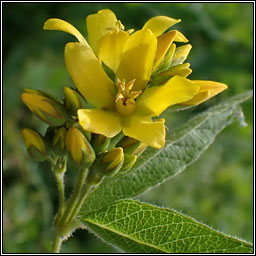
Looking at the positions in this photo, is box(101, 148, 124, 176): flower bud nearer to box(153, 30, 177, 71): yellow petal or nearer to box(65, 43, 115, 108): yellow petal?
box(65, 43, 115, 108): yellow petal

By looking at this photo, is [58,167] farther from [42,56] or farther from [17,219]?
[42,56]

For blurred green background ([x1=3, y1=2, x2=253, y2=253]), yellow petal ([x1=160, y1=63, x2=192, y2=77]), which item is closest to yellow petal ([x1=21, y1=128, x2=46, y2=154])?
yellow petal ([x1=160, y1=63, x2=192, y2=77])

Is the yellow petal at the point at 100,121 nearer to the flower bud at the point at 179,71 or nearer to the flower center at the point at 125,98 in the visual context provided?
the flower center at the point at 125,98

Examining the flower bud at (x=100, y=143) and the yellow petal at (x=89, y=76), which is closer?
the yellow petal at (x=89, y=76)

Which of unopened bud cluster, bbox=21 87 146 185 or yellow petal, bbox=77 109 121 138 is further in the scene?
unopened bud cluster, bbox=21 87 146 185

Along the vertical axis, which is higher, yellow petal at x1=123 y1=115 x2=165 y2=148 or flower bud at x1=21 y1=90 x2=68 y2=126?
flower bud at x1=21 y1=90 x2=68 y2=126

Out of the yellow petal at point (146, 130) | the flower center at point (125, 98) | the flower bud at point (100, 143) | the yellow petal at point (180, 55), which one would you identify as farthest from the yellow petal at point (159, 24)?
the flower bud at point (100, 143)

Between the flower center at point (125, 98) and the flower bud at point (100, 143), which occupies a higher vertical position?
the flower center at point (125, 98)
